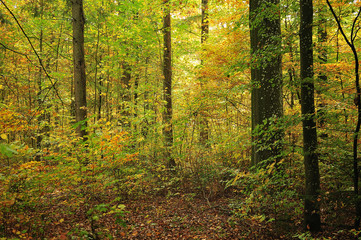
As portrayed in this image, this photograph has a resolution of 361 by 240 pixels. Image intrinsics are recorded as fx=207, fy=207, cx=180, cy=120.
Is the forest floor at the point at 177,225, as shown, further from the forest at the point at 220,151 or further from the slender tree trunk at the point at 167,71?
the slender tree trunk at the point at 167,71

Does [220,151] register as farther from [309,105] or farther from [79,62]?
[79,62]

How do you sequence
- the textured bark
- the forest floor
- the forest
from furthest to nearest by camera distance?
the textured bark, the forest floor, the forest

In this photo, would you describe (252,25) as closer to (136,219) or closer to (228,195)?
(228,195)

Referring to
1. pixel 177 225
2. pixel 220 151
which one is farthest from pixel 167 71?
pixel 177 225

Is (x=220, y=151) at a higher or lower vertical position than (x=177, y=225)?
higher

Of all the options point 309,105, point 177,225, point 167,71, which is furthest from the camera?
point 167,71

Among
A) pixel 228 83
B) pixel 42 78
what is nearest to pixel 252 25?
pixel 228 83

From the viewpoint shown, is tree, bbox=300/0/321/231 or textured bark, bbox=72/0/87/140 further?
textured bark, bbox=72/0/87/140

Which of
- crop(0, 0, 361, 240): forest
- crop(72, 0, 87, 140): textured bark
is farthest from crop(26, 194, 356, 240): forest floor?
crop(72, 0, 87, 140): textured bark

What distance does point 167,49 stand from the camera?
9812 mm

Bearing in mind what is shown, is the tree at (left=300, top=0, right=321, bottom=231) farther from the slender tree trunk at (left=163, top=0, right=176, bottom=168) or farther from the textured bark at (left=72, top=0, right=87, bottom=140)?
the textured bark at (left=72, top=0, right=87, bottom=140)

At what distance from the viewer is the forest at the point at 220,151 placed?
362 cm

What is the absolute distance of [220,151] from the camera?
7.92 m

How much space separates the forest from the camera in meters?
3.62
